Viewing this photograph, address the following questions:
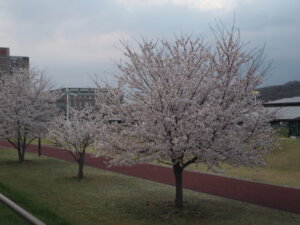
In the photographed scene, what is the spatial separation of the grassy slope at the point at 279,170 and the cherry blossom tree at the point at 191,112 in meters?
6.01

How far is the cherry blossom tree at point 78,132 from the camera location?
1856 cm

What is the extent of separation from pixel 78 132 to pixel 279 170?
409 inches

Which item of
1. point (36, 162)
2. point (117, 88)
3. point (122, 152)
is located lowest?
point (36, 162)

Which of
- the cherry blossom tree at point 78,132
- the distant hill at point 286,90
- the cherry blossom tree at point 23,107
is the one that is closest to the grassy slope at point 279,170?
the cherry blossom tree at point 78,132

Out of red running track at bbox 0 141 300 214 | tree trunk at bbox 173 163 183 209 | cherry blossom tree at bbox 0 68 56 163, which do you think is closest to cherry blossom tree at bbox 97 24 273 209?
tree trunk at bbox 173 163 183 209

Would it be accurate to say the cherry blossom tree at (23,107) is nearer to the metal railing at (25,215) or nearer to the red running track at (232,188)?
the red running track at (232,188)

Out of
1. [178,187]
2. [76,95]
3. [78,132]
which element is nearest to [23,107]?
[78,132]

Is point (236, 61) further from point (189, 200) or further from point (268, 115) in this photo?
point (189, 200)

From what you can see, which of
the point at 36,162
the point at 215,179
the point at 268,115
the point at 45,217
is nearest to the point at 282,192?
the point at 215,179

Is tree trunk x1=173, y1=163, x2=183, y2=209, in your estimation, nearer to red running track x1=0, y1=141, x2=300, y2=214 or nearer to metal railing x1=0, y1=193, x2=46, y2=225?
red running track x1=0, y1=141, x2=300, y2=214

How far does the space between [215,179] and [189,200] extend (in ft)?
17.2

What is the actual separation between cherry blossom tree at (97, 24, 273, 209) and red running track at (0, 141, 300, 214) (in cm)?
330

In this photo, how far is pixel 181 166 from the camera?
38.6 feet

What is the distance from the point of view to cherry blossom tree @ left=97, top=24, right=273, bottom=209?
34.6 ft
